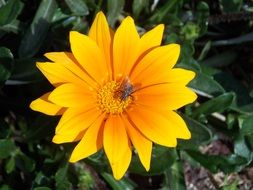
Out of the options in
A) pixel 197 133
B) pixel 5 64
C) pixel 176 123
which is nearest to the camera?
pixel 176 123

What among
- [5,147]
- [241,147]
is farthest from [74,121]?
[241,147]

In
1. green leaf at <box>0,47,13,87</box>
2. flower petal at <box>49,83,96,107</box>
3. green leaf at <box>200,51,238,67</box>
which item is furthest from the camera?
green leaf at <box>200,51,238,67</box>

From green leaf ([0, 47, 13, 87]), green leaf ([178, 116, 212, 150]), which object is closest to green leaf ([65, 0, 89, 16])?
green leaf ([0, 47, 13, 87])

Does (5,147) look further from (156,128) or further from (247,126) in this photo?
(247,126)

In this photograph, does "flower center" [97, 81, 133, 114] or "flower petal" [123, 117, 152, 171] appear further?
"flower center" [97, 81, 133, 114]

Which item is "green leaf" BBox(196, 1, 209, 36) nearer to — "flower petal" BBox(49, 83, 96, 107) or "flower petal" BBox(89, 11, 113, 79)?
"flower petal" BBox(89, 11, 113, 79)

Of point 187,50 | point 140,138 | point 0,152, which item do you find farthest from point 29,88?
point 140,138
